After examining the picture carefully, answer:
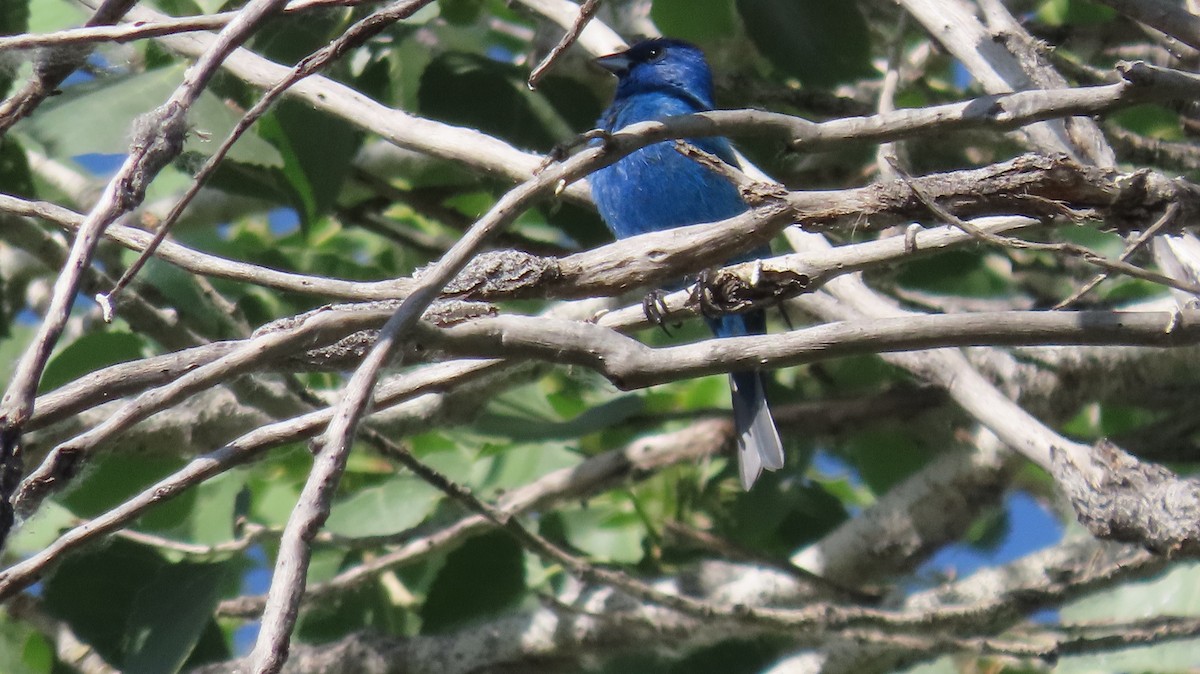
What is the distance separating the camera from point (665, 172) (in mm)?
5094

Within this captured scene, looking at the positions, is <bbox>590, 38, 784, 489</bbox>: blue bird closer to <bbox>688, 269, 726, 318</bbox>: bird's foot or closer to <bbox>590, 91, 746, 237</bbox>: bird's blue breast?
<bbox>590, 91, 746, 237</bbox>: bird's blue breast

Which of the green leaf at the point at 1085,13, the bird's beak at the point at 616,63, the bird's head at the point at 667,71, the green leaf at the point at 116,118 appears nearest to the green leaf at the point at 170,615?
the green leaf at the point at 116,118

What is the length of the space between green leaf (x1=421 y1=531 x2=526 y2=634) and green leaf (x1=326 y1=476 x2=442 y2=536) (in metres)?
0.19

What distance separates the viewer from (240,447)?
1.60 metres

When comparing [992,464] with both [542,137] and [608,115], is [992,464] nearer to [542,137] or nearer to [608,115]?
[542,137]

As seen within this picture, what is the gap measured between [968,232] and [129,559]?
259 cm

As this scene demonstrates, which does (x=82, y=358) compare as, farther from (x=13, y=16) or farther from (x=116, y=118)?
(x=13, y=16)

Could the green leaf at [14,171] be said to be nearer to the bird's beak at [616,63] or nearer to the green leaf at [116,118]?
the green leaf at [116,118]

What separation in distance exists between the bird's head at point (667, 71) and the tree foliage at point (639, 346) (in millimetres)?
136

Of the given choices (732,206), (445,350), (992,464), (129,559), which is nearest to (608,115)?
(732,206)

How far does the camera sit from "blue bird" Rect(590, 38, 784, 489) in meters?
4.70

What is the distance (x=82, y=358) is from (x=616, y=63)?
1918 millimetres

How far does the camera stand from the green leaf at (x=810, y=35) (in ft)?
12.7

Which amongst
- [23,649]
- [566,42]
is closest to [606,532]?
[23,649]
